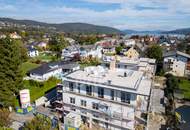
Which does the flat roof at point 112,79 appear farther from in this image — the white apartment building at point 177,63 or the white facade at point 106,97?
the white apartment building at point 177,63

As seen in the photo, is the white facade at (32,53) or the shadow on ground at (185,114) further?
the white facade at (32,53)

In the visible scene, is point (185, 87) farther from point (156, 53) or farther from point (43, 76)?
point (43, 76)

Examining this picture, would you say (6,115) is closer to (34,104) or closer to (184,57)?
(34,104)

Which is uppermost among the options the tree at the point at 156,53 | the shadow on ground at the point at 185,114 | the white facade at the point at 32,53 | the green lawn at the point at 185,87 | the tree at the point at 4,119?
the tree at the point at 156,53

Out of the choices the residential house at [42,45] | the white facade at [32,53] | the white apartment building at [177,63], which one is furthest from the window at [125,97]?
the residential house at [42,45]

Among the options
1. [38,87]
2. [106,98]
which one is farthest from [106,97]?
[38,87]

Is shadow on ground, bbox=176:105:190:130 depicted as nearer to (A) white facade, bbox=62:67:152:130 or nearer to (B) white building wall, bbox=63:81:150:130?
(A) white facade, bbox=62:67:152:130

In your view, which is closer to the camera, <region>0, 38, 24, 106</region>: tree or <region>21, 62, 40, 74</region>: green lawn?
<region>0, 38, 24, 106</region>: tree

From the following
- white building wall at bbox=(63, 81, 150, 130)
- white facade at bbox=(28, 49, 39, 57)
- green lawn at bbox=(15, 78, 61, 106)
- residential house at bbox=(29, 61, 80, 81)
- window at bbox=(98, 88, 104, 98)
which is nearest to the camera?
white building wall at bbox=(63, 81, 150, 130)

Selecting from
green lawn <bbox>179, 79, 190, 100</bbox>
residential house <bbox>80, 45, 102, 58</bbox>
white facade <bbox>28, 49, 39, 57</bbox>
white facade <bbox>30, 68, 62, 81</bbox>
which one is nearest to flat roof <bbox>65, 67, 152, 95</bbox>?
green lawn <bbox>179, 79, 190, 100</bbox>
